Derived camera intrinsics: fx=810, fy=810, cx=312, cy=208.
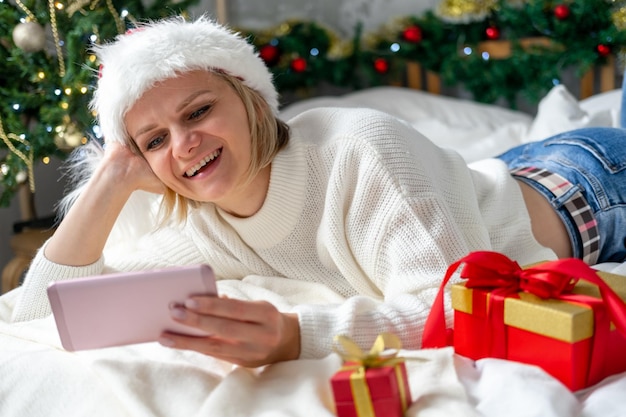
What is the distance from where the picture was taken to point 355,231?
4.80ft

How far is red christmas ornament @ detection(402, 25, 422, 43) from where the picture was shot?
3572 mm

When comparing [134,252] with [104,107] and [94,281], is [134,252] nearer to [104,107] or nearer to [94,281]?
[104,107]

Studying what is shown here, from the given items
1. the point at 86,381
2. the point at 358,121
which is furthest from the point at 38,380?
the point at 358,121

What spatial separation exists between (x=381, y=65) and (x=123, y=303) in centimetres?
282

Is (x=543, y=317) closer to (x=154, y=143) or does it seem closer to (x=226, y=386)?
(x=226, y=386)

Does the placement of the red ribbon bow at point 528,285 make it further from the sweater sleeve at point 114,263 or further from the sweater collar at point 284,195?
the sweater sleeve at point 114,263

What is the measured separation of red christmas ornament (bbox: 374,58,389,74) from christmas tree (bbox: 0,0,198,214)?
1.28 m

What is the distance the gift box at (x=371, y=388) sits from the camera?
0.96 metres

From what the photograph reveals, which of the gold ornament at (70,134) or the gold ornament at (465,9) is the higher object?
the gold ornament at (465,9)

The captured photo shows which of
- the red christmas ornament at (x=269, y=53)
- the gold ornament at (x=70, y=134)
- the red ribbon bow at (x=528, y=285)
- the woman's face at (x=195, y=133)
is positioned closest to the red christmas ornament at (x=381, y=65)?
the red christmas ornament at (x=269, y=53)

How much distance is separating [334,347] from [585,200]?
0.84 metres

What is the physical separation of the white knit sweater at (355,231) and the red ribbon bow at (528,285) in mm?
57

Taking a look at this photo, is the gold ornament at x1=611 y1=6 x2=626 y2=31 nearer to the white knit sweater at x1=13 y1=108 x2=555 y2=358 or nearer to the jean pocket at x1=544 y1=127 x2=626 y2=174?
the jean pocket at x1=544 y1=127 x2=626 y2=174

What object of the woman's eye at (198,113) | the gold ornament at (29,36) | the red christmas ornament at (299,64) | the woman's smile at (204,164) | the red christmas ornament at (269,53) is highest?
the gold ornament at (29,36)
